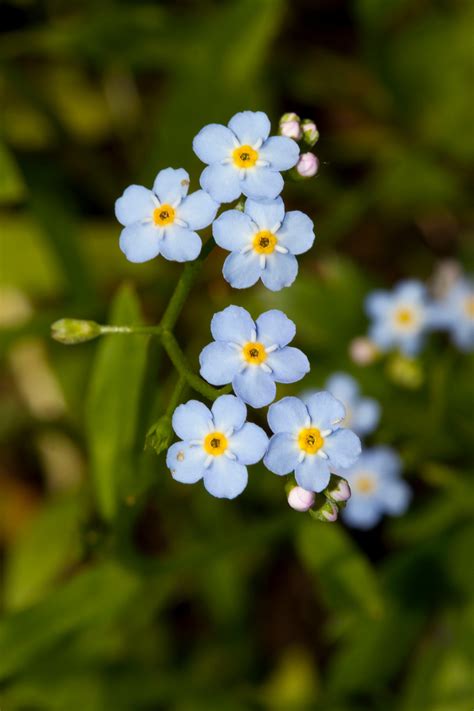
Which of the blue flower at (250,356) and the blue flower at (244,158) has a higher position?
the blue flower at (244,158)

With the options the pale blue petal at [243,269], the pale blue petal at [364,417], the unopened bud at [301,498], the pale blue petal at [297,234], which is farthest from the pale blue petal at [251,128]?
the pale blue petal at [364,417]

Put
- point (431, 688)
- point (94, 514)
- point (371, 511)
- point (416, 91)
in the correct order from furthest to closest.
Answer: point (416, 91), point (94, 514), point (431, 688), point (371, 511)

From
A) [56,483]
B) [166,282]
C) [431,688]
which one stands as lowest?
[56,483]

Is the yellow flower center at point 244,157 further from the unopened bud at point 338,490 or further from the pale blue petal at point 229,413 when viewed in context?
the unopened bud at point 338,490

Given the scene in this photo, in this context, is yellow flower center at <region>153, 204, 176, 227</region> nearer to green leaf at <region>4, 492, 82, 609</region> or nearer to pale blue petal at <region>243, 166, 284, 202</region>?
pale blue petal at <region>243, 166, 284, 202</region>

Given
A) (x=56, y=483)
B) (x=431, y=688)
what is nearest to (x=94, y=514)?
(x=56, y=483)

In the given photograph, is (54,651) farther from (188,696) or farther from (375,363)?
(375,363)
